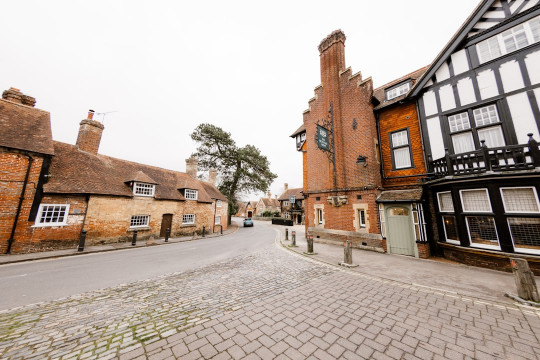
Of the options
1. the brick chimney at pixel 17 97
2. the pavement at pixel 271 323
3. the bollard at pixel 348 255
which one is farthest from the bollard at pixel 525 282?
the brick chimney at pixel 17 97

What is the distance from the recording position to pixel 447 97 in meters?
9.43

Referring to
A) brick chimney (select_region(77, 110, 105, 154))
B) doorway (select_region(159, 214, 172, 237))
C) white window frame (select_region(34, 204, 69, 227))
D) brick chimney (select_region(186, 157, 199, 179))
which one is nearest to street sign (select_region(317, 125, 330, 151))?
doorway (select_region(159, 214, 172, 237))

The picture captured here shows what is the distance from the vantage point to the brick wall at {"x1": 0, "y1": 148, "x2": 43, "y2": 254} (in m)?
9.75

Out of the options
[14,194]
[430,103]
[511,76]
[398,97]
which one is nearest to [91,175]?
[14,194]

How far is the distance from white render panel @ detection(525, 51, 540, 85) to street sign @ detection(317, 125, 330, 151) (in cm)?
858

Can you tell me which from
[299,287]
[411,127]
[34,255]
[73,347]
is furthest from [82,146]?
[411,127]

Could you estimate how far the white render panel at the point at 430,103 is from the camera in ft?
32.1

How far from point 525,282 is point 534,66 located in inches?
344

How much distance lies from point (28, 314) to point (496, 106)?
17140 millimetres

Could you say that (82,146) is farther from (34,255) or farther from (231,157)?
(231,157)

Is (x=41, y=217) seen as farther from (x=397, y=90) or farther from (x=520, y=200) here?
(x=520, y=200)

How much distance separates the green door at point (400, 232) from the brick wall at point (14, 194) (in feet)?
66.3

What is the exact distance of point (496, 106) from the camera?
8.13 meters

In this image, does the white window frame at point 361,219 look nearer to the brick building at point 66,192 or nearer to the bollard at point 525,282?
the bollard at point 525,282
